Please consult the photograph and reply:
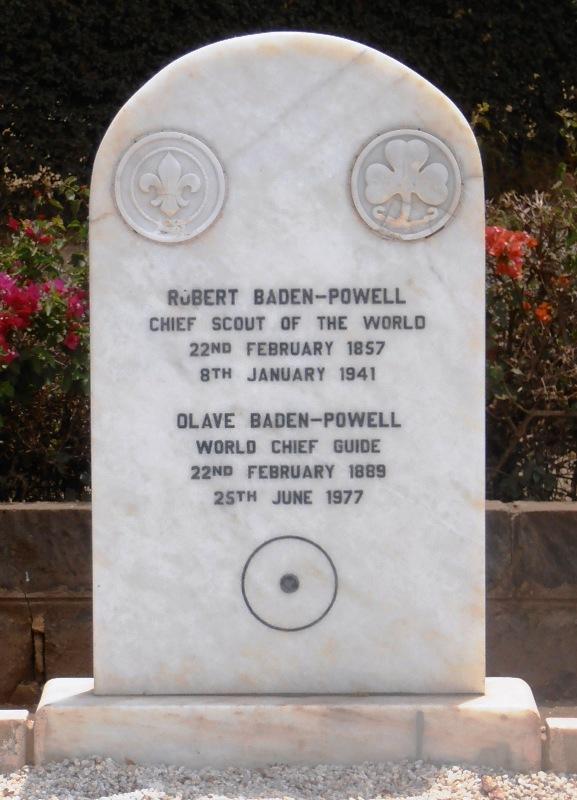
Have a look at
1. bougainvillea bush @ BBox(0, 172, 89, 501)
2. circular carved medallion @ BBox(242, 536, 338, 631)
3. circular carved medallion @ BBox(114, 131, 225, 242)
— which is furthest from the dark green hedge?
circular carved medallion @ BBox(242, 536, 338, 631)

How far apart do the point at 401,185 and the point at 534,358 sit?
1779 millimetres

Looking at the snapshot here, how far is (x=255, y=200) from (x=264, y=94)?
28 cm

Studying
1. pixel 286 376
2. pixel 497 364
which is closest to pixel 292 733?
pixel 286 376

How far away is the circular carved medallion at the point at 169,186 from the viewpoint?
11.2ft

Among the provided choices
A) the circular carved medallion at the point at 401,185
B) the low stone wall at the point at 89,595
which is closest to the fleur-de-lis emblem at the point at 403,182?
the circular carved medallion at the point at 401,185

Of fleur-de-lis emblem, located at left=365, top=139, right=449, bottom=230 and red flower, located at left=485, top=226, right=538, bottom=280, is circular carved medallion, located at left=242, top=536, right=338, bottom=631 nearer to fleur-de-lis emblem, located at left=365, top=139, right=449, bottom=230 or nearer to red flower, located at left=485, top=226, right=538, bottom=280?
fleur-de-lis emblem, located at left=365, top=139, right=449, bottom=230

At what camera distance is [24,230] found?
5.08 meters

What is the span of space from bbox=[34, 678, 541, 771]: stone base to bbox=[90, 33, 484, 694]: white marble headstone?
0.16m

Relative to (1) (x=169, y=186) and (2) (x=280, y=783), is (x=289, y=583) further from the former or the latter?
(1) (x=169, y=186)

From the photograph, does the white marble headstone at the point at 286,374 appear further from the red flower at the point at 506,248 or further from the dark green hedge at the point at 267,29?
the dark green hedge at the point at 267,29

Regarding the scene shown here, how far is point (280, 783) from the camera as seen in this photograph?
10.5 ft

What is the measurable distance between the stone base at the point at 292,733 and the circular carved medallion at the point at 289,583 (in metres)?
0.26

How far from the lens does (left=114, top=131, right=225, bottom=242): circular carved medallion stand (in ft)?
11.2

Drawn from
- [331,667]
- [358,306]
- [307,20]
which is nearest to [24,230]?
[358,306]
